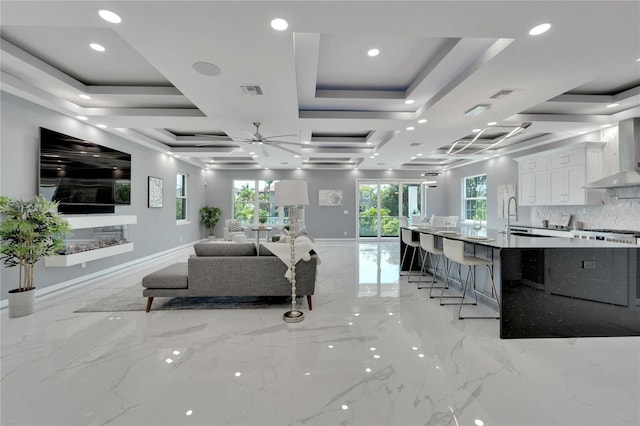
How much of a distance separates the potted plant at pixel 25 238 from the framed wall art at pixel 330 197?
7710mm

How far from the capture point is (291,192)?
11.0 feet

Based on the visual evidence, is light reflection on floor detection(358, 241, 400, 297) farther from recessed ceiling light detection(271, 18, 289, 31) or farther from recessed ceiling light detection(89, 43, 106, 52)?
recessed ceiling light detection(89, 43, 106, 52)

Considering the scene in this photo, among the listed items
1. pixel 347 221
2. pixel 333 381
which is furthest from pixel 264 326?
pixel 347 221

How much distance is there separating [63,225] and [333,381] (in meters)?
3.83

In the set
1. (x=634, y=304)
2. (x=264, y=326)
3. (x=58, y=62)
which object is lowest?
(x=264, y=326)

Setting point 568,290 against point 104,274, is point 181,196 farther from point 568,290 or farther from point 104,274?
point 568,290

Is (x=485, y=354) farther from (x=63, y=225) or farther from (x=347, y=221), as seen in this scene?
(x=347, y=221)

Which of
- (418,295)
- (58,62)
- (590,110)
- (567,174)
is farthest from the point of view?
(567,174)

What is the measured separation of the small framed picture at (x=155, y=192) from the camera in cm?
677

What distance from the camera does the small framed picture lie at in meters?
6.77

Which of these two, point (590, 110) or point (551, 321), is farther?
point (590, 110)

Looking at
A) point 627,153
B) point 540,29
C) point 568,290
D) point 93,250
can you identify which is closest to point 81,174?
point 93,250

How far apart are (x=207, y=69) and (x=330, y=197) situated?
25.7 ft

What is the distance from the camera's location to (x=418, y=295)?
14.0 ft
